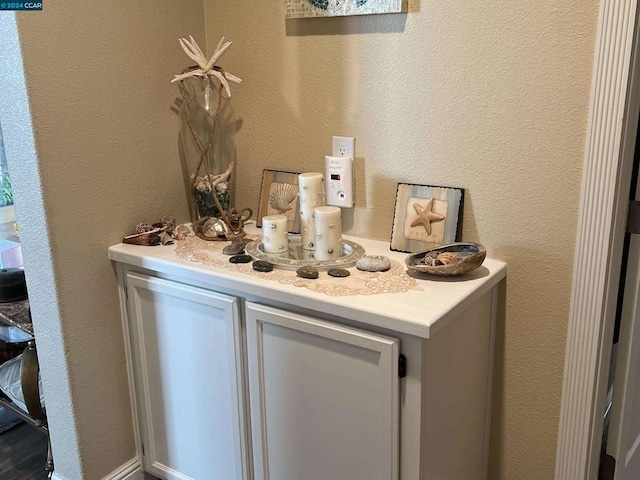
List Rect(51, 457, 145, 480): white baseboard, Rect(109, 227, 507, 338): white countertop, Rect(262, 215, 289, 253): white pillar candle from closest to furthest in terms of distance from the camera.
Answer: Rect(109, 227, 507, 338): white countertop < Rect(262, 215, 289, 253): white pillar candle < Rect(51, 457, 145, 480): white baseboard

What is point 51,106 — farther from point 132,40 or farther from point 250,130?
point 250,130

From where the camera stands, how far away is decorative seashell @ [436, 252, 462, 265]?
1470 mm

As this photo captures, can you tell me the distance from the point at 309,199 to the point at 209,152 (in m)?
0.41

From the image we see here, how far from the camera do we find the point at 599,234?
1.42 meters

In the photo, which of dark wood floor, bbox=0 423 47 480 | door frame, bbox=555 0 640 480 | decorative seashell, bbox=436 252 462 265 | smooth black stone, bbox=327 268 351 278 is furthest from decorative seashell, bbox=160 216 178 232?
door frame, bbox=555 0 640 480

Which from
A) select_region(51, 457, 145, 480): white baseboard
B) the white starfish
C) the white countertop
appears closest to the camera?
the white countertop

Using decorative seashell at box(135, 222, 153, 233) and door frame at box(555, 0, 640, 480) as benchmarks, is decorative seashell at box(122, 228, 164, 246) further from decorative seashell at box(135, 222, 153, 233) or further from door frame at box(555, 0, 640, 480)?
door frame at box(555, 0, 640, 480)

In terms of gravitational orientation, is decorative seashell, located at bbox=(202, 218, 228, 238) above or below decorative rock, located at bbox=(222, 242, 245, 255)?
above

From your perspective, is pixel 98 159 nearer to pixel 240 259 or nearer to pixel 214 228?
pixel 214 228

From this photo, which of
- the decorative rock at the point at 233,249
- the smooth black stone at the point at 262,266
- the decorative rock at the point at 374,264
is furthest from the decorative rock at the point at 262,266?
the decorative rock at the point at 374,264

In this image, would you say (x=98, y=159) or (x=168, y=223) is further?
(x=168, y=223)

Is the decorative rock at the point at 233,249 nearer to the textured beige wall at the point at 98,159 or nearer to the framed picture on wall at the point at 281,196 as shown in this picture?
the framed picture on wall at the point at 281,196

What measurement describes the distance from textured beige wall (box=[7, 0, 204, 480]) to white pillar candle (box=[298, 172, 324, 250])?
0.50 metres

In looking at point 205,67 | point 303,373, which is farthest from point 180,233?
point 303,373
